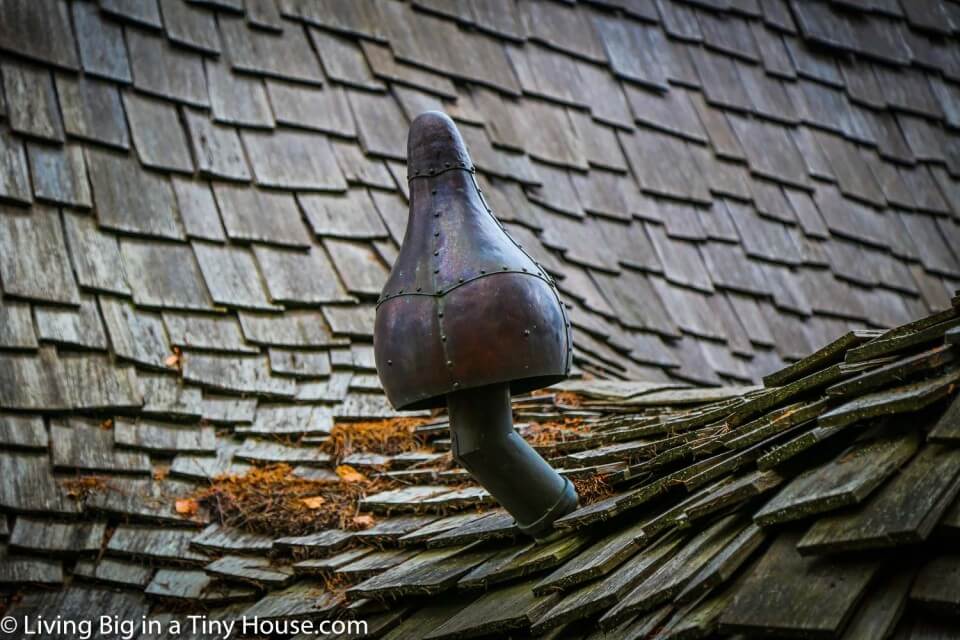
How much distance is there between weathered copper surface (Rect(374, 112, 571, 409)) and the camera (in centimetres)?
250

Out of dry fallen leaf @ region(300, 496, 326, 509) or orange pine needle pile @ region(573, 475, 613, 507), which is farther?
dry fallen leaf @ region(300, 496, 326, 509)

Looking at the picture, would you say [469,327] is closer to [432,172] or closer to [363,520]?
[432,172]

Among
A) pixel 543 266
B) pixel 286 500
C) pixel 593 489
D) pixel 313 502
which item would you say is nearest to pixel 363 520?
pixel 313 502

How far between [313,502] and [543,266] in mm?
1865

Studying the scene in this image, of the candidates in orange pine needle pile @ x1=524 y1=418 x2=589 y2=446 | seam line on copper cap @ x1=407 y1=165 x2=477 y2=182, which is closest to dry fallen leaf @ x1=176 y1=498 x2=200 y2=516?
orange pine needle pile @ x1=524 y1=418 x2=589 y2=446

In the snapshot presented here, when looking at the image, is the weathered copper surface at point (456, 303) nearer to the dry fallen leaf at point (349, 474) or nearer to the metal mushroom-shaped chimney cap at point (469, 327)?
the metal mushroom-shaped chimney cap at point (469, 327)

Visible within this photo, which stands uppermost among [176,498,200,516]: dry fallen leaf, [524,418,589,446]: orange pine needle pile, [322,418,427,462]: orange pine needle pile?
[322,418,427,462]: orange pine needle pile

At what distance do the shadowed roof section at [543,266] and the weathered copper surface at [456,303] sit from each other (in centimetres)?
45

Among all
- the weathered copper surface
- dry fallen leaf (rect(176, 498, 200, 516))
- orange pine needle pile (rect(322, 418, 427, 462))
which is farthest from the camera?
orange pine needle pile (rect(322, 418, 427, 462))

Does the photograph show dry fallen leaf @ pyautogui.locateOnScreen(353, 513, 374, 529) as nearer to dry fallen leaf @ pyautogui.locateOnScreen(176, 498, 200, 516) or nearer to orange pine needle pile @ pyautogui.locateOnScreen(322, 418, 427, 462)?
orange pine needle pile @ pyautogui.locateOnScreen(322, 418, 427, 462)

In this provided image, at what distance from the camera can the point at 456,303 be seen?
8.25 feet

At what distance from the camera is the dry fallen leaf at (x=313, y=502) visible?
3619 millimetres

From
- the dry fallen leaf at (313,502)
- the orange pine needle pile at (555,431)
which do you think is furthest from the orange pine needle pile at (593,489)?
the dry fallen leaf at (313,502)

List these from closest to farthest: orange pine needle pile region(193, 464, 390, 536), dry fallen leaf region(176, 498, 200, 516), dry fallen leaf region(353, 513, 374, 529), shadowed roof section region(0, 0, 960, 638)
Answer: shadowed roof section region(0, 0, 960, 638) → dry fallen leaf region(353, 513, 374, 529) → orange pine needle pile region(193, 464, 390, 536) → dry fallen leaf region(176, 498, 200, 516)
